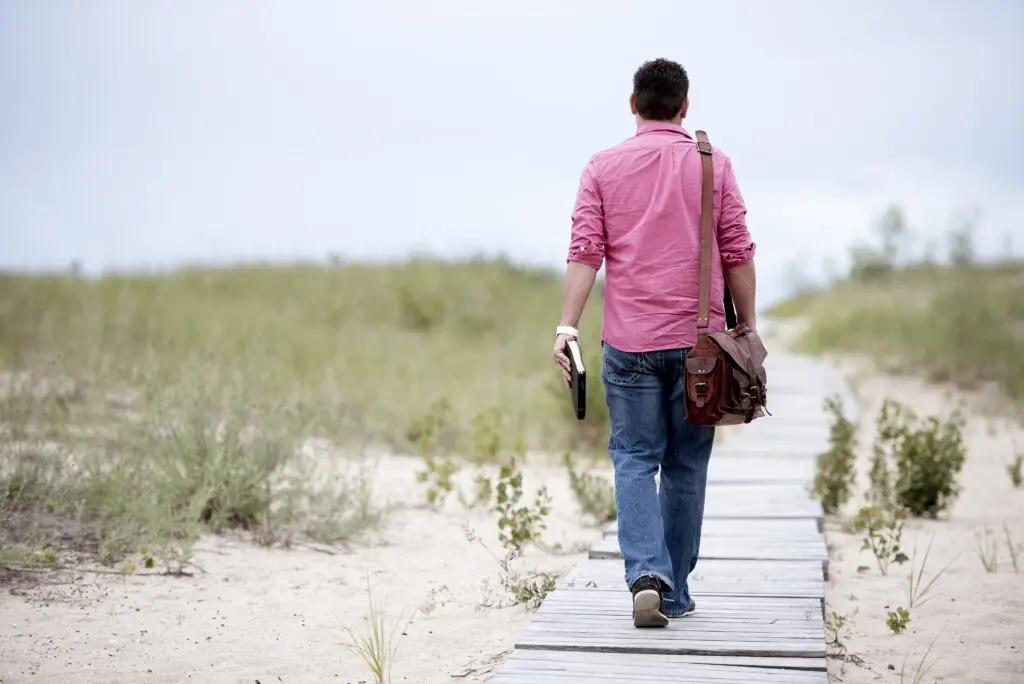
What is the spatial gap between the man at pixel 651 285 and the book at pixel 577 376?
0.03 m

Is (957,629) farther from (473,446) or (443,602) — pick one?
(473,446)

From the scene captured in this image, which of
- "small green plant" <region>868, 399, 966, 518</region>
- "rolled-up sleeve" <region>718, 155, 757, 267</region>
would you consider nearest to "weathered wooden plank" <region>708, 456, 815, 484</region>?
"small green plant" <region>868, 399, 966, 518</region>

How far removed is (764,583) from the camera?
449 centimetres

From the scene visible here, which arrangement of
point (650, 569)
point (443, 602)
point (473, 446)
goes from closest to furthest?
point (650, 569), point (443, 602), point (473, 446)

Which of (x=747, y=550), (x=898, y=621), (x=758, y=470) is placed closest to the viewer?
(x=898, y=621)

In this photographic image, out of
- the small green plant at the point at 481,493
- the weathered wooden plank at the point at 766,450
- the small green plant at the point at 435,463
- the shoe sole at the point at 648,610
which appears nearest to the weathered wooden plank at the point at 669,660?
the shoe sole at the point at 648,610

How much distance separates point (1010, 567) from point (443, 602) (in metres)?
3.00

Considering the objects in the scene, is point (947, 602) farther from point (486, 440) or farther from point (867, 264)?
point (867, 264)

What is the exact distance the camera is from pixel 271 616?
4.68 metres

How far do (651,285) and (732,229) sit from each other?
36cm

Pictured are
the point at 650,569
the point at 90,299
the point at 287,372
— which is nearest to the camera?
the point at 650,569

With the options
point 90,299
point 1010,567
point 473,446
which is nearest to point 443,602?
point 1010,567

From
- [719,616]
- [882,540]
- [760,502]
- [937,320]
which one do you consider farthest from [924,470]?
[937,320]

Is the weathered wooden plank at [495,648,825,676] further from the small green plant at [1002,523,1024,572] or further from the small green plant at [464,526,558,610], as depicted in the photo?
the small green plant at [1002,523,1024,572]
